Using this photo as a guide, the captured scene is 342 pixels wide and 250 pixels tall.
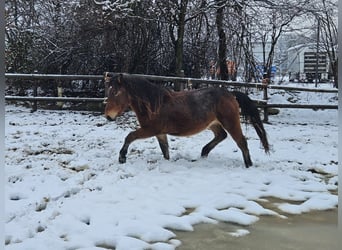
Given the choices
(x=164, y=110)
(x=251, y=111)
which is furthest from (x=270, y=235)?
(x=251, y=111)

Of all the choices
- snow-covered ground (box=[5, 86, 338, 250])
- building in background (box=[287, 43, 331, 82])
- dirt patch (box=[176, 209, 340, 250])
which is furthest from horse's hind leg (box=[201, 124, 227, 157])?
building in background (box=[287, 43, 331, 82])

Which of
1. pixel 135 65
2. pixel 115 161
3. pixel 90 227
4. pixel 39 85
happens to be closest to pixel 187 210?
pixel 90 227

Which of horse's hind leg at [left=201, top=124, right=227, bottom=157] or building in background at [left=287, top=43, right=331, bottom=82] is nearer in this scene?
horse's hind leg at [left=201, top=124, right=227, bottom=157]

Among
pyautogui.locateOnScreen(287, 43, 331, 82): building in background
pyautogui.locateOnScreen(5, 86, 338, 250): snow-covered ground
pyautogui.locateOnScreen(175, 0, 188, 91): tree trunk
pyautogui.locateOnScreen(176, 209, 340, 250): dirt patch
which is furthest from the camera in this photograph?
pyautogui.locateOnScreen(287, 43, 331, 82): building in background

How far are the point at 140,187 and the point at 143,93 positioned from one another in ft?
4.12

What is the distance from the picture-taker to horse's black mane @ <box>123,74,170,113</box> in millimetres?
4160

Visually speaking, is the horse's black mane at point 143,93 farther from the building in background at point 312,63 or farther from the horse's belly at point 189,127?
the building in background at point 312,63

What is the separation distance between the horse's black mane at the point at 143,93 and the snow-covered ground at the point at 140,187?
0.60 metres

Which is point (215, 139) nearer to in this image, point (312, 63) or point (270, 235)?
point (270, 235)

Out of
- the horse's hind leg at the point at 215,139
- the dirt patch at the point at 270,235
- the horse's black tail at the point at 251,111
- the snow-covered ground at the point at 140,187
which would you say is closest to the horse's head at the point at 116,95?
the snow-covered ground at the point at 140,187

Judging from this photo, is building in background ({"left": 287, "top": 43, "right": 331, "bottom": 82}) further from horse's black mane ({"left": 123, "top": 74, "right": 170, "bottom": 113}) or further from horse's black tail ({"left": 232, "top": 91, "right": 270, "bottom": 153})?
horse's black mane ({"left": 123, "top": 74, "right": 170, "bottom": 113})

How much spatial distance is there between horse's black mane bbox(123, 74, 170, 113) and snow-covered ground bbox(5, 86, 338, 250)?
0.60 metres

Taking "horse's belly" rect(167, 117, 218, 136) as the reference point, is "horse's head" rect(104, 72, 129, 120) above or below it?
above

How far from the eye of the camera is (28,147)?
15.9 ft
